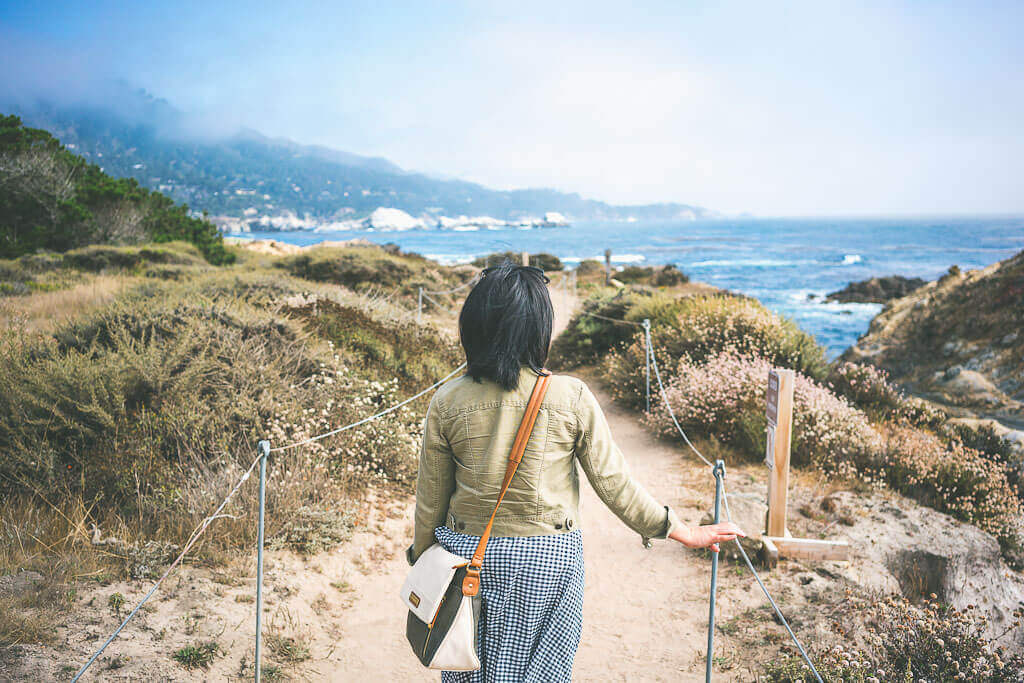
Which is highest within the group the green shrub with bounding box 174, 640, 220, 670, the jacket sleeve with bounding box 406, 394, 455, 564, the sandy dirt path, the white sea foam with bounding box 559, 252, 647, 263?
the white sea foam with bounding box 559, 252, 647, 263

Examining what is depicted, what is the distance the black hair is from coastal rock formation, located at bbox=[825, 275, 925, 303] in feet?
118

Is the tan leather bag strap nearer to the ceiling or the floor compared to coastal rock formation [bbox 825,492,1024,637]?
nearer to the ceiling

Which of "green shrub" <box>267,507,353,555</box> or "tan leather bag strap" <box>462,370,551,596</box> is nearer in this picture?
"tan leather bag strap" <box>462,370,551,596</box>

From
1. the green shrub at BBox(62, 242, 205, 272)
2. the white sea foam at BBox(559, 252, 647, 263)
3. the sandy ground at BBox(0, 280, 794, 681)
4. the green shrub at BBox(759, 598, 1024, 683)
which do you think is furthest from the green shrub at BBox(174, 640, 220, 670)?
the white sea foam at BBox(559, 252, 647, 263)

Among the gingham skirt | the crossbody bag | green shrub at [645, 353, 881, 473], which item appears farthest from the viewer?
green shrub at [645, 353, 881, 473]

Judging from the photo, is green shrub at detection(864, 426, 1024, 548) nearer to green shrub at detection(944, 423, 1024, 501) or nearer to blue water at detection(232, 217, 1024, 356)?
green shrub at detection(944, 423, 1024, 501)

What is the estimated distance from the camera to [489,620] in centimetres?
175

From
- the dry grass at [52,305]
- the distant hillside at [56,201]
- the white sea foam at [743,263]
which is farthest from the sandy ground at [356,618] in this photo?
the white sea foam at [743,263]

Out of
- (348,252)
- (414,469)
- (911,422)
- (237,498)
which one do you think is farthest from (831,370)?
(348,252)

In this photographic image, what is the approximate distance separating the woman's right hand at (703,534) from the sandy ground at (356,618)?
2.02m

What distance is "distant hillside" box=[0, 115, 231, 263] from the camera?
17625 millimetres

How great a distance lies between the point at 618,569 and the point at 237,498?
125 inches

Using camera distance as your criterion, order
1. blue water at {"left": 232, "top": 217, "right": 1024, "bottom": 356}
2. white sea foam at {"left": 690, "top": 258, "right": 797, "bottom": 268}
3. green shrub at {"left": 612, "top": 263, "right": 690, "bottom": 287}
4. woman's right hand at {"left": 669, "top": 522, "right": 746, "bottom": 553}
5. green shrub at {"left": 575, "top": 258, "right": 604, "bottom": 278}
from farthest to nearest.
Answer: white sea foam at {"left": 690, "top": 258, "right": 797, "bottom": 268} < green shrub at {"left": 575, "top": 258, "right": 604, "bottom": 278} < green shrub at {"left": 612, "top": 263, "right": 690, "bottom": 287} < blue water at {"left": 232, "top": 217, "right": 1024, "bottom": 356} < woman's right hand at {"left": 669, "top": 522, "right": 746, "bottom": 553}

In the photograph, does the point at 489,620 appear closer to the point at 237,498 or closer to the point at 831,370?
the point at 237,498
